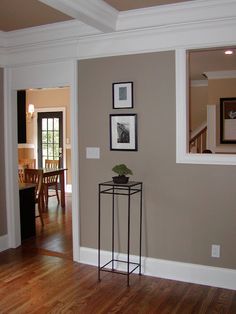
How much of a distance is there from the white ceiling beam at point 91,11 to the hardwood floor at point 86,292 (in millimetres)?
2388

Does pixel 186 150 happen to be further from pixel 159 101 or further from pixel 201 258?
pixel 201 258

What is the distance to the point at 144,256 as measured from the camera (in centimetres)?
381

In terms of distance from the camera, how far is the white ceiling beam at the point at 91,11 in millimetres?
2988

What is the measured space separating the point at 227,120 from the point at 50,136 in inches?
158

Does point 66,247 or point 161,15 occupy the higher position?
point 161,15

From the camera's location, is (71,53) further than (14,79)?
No

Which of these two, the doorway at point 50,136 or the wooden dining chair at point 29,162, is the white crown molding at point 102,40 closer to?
the wooden dining chair at point 29,162

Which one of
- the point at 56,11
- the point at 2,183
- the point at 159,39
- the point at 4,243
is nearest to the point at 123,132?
the point at 159,39

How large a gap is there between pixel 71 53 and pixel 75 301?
8.02 feet

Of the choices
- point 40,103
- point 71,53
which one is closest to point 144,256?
point 71,53

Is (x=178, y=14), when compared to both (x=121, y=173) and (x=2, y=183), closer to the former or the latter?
(x=121, y=173)

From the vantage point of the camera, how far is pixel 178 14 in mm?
3449

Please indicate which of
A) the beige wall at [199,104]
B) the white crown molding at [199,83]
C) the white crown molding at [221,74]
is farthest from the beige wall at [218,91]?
the beige wall at [199,104]

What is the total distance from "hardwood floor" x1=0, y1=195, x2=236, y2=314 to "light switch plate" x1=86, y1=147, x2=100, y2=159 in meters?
1.15
